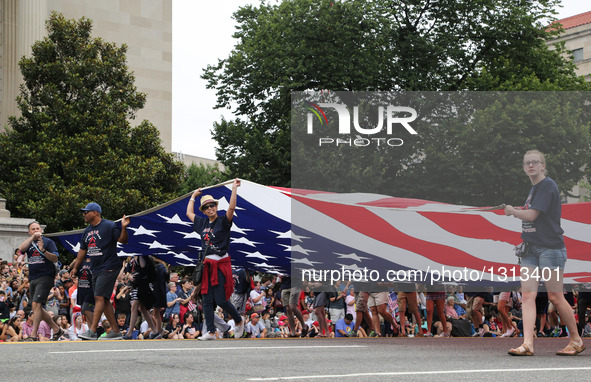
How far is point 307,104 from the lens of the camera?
33.0 m

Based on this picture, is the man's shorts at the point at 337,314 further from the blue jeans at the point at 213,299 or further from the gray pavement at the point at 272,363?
the gray pavement at the point at 272,363

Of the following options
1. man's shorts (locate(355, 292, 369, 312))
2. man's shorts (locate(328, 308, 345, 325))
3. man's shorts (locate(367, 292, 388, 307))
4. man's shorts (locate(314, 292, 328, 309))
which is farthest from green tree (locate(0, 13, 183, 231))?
man's shorts (locate(367, 292, 388, 307))

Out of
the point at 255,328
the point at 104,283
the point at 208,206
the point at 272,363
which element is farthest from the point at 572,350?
the point at 255,328

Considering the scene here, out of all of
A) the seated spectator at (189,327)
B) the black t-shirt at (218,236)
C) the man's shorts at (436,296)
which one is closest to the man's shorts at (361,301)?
the man's shorts at (436,296)

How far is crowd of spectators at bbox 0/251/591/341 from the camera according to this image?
15586 mm

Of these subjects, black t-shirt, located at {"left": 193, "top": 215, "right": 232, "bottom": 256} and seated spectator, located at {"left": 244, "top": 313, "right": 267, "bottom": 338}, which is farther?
seated spectator, located at {"left": 244, "top": 313, "right": 267, "bottom": 338}

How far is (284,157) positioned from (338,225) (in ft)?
66.9

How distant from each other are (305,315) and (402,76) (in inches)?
680

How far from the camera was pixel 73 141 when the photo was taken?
96.0 feet

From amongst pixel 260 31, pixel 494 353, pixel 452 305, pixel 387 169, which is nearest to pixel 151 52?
pixel 260 31

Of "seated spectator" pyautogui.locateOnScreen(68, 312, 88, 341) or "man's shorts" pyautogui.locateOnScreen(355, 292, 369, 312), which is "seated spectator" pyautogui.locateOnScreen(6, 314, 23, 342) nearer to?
"seated spectator" pyautogui.locateOnScreen(68, 312, 88, 341)

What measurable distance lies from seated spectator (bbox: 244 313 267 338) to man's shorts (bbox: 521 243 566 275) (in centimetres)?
1006

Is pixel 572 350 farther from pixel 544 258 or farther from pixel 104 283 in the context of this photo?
pixel 104 283

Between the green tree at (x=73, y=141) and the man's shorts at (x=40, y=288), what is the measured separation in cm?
1607
